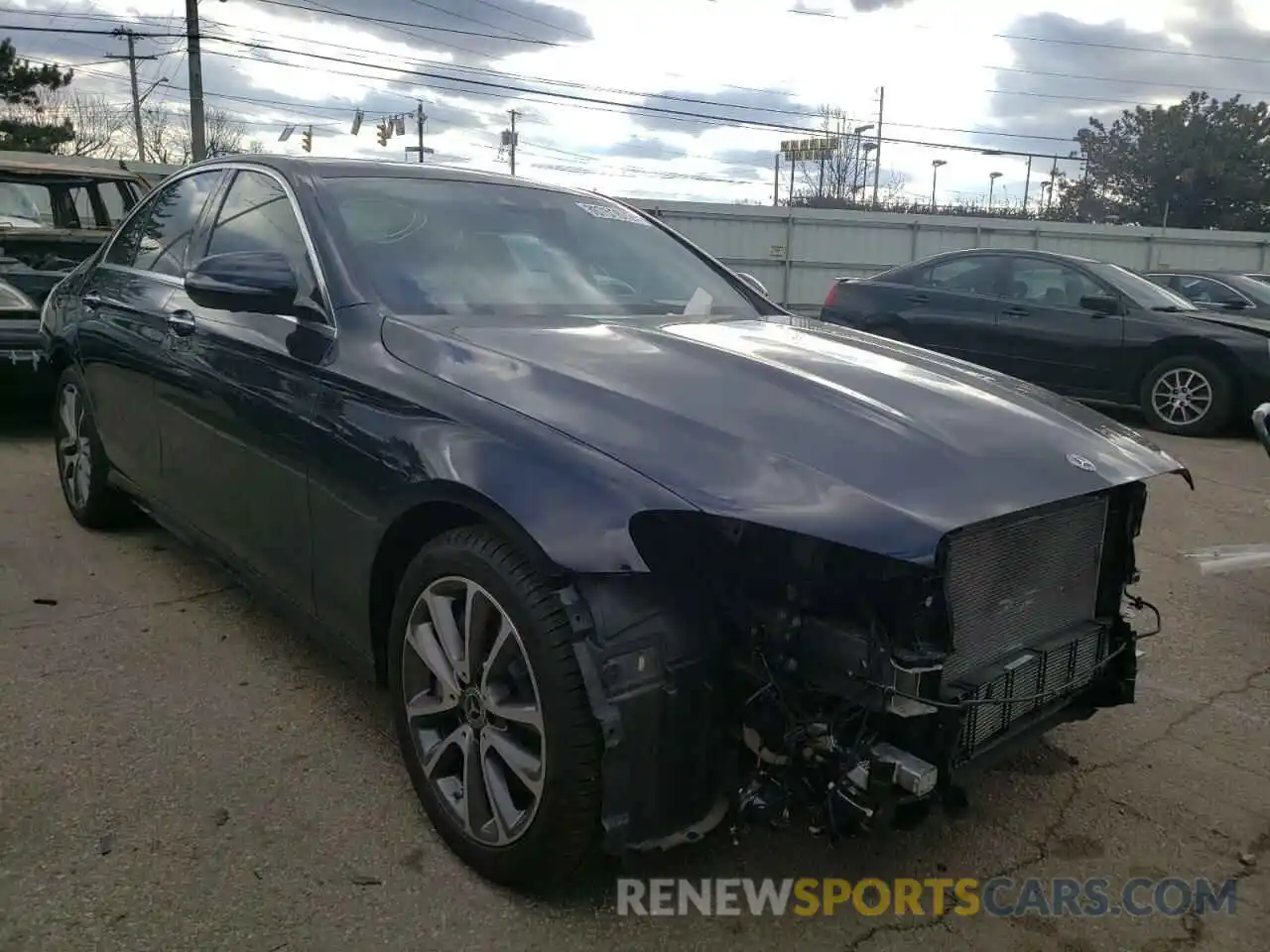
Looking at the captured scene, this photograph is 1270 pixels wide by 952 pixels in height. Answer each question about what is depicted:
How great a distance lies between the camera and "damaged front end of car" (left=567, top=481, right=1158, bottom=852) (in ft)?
6.48

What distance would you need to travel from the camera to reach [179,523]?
12.2 feet

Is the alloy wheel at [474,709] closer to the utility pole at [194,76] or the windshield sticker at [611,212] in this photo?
the windshield sticker at [611,212]

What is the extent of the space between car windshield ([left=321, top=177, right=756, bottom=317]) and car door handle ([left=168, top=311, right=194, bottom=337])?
0.74 metres

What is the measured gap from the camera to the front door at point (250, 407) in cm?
283

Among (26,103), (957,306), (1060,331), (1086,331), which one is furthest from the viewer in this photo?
(26,103)

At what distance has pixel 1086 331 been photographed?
8695mm

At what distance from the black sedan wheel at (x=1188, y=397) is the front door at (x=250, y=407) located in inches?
298

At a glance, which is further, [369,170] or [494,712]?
[369,170]

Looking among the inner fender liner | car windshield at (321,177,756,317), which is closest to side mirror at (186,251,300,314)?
car windshield at (321,177,756,317)

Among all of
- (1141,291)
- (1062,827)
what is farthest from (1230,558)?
(1141,291)

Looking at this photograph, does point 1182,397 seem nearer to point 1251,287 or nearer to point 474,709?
point 1251,287

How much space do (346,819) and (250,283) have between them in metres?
1.46

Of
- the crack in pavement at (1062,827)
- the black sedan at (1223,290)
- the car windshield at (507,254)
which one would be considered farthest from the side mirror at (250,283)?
the black sedan at (1223,290)

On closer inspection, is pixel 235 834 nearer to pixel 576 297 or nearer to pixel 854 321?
pixel 576 297
